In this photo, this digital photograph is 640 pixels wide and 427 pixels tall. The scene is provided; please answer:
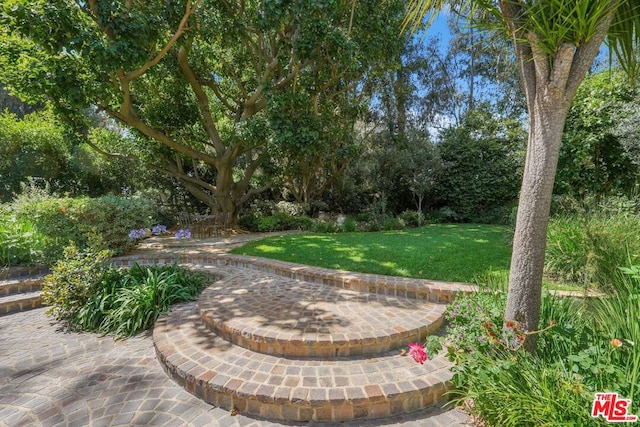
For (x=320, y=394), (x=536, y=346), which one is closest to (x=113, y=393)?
(x=320, y=394)

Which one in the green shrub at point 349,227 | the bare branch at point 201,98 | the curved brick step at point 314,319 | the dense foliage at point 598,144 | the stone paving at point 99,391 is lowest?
the stone paving at point 99,391

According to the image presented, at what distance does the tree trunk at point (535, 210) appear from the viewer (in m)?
1.75

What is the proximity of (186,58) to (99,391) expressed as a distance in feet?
28.5

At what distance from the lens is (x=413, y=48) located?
14.5m

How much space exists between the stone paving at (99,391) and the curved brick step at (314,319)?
2.01 feet

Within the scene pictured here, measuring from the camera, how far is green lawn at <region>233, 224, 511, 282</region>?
14.3ft

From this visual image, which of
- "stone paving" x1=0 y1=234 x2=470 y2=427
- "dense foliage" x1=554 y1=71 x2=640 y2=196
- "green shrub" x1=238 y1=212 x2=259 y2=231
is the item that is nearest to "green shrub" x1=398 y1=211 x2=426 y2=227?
"dense foliage" x1=554 y1=71 x2=640 y2=196

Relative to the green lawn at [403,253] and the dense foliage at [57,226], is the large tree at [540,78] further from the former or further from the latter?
the dense foliage at [57,226]

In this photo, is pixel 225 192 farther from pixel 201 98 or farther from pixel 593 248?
pixel 593 248

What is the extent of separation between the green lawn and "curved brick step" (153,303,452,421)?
5.83 feet

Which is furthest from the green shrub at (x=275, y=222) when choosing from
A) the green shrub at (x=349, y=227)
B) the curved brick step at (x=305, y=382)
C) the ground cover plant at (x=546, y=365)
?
the ground cover plant at (x=546, y=365)

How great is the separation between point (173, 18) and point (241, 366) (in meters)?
7.84

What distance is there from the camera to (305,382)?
2.23m

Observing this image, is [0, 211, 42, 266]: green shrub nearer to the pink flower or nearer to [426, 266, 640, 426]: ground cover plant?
the pink flower
